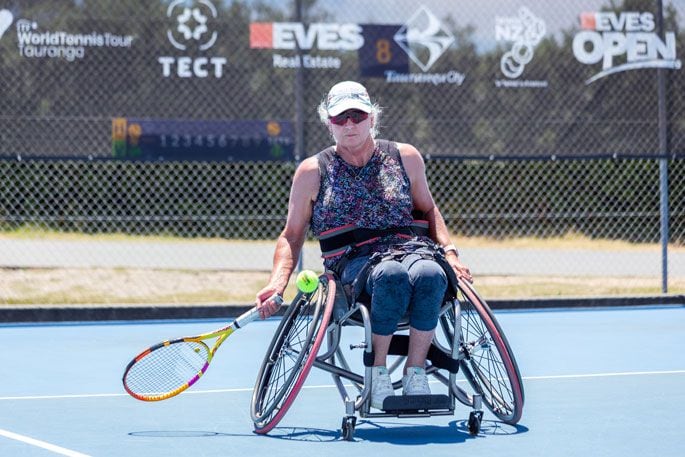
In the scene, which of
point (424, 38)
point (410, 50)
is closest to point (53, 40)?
point (410, 50)

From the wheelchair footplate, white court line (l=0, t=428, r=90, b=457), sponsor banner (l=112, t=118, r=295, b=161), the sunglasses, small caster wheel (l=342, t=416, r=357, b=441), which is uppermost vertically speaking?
sponsor banner (l=112, t=118, r=295, b=161)

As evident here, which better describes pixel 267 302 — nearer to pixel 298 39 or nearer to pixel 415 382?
pixel 415 382

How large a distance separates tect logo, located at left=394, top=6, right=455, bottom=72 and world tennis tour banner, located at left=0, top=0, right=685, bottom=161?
12 millimetres

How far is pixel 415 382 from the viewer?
507 centimetres

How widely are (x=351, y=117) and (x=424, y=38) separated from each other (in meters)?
5.32

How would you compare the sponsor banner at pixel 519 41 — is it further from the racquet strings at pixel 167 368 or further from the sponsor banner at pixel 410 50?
the racquet strings at pixel 167 368

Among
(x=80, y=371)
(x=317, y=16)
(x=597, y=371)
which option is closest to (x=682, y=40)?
(x=317, y=16)

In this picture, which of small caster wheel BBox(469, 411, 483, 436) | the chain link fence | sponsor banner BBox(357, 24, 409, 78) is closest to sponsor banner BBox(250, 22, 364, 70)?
the chain link fence

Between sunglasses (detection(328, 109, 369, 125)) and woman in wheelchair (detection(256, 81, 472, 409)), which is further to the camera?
sunglasses (detection(328, 109, 369, 125))

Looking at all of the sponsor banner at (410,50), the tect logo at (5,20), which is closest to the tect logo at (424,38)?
the sponsor banner at (410,50)

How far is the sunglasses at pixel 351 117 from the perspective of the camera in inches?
210

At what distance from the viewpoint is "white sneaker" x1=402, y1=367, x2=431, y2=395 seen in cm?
505

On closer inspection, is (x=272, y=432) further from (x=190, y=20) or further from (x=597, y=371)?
(x=190, y=20)

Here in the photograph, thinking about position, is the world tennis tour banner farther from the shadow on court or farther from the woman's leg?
the woman's leg
